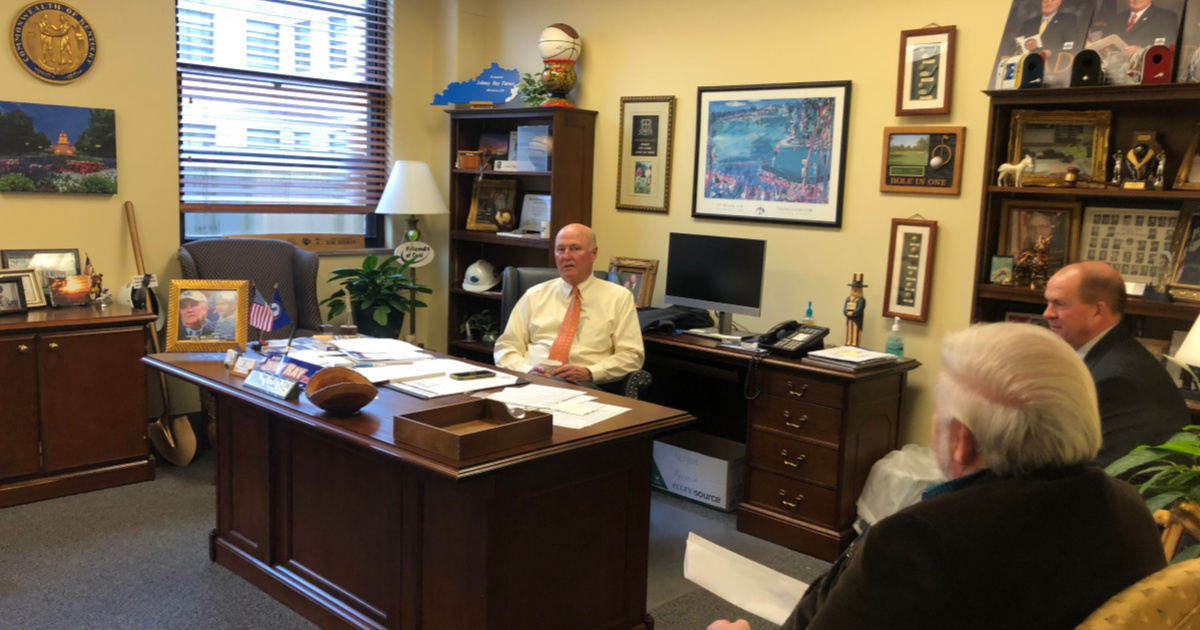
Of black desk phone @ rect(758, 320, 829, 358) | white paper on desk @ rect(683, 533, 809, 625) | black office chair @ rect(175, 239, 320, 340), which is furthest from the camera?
black office chair @ rect(175, 239, 320, 340)

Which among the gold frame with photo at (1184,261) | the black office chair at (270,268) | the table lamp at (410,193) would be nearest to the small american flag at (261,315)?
the black office chair at (270,268)

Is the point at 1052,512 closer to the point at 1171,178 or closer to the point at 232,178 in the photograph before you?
the point at 1171,178

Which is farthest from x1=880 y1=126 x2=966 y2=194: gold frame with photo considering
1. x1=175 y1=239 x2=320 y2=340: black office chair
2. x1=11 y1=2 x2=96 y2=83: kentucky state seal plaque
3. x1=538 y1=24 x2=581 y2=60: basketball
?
x1=11 y1=2 x2=96 y2=83: kentucky state seal plaque

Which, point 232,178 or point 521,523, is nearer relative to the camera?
point 521,523

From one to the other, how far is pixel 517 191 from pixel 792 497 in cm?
249

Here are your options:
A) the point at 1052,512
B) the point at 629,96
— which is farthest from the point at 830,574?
the point at 629,96

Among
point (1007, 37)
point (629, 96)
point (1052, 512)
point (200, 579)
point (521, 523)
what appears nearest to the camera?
point (1052, 512)

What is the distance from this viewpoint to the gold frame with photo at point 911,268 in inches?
150

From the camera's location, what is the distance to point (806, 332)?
380 cm

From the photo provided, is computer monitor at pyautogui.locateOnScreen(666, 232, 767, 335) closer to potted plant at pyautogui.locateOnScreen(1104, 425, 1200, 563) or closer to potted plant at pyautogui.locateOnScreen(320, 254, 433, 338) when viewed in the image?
potted plant at pyautogui.locateOnScreen(320, 254, 433, 338)

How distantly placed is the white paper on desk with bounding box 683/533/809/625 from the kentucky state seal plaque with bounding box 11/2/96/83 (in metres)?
3.84

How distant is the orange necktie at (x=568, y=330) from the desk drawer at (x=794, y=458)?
83 cm

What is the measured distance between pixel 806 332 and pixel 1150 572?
97.5 inches

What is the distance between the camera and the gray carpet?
2902 mm
